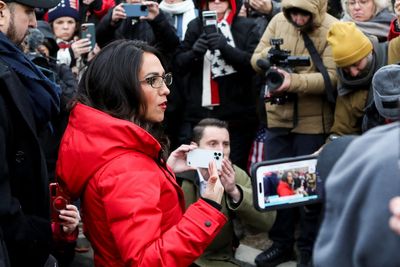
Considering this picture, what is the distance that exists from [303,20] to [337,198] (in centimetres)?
356

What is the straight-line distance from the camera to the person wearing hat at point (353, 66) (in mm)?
4203

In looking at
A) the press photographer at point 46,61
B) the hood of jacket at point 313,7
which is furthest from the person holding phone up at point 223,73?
the press photographer at point 46,61

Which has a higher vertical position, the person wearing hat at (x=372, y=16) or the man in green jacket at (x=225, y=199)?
the person wearing hat at (x=372, y=16)

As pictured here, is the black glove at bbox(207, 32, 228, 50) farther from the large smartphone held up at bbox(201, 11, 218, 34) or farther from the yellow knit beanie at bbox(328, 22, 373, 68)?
the yellow knit beanie at bbox(328, 22, 373, 68)

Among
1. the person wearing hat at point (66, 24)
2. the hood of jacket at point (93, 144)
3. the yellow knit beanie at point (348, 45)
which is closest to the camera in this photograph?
the hood of jacket at point (93, 144)

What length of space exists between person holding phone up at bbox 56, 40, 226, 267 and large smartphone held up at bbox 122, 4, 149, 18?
2.81m

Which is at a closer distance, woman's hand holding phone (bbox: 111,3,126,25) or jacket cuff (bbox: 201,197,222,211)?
jacket cuff (bbox: 201,197,222,211)

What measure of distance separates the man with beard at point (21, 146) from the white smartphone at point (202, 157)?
786 mm

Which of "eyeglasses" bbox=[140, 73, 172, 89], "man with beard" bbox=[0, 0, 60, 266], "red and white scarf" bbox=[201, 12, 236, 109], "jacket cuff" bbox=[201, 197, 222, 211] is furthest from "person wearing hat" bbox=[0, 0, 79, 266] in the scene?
"red and white scarf" bbox=[201, 12, 236, 109]

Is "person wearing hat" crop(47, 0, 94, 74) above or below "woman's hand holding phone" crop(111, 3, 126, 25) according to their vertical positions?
below

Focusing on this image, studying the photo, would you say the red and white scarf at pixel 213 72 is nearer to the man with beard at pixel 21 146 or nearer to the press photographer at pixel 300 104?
the press photographer at pixel 300 104

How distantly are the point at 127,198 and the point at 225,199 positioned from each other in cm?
143

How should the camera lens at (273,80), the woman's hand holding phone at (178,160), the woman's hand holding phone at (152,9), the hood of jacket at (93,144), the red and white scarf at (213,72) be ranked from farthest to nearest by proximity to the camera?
the woman's hand holding phone at (152,9) < the red and white scarf at (213,72) < the camera lens at (273,80) < the woman's hand holding phone at (178,160) < the hood of jacket at (93,144)

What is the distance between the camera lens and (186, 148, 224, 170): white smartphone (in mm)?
3254
